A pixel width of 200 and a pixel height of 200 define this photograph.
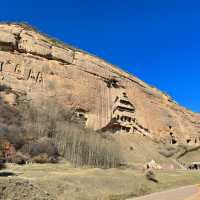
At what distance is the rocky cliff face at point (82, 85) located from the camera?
2394 inches

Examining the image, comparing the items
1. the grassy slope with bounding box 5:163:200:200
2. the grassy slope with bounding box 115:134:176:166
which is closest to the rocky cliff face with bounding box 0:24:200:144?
the grassy slope with bounding box 115:134:176:166

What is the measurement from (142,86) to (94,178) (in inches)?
2211

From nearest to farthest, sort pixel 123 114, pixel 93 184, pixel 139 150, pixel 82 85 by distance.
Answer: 1. pixel 93 184
2. pixel 139 150
3. pixel 82 85
4. pixel 123 114

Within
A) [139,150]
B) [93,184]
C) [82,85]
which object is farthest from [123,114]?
[93,184]

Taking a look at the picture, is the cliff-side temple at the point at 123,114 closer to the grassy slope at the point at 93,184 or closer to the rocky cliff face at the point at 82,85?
the rocky cliff face at the point at 82,85

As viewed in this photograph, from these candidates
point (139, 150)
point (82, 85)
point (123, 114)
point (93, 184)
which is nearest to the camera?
point (93, 184)

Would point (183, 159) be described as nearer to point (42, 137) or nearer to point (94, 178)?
point (42, 137)

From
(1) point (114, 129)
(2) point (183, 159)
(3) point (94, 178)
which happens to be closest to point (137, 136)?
(1) point (114, 129)

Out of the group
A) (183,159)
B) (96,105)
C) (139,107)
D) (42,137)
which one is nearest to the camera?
(42,137)

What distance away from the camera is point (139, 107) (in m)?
78.9

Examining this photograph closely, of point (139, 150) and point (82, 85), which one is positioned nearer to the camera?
point (139, 150)

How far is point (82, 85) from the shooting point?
68000 mm

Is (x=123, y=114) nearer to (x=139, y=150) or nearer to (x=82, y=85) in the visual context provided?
(x=139, y=150)

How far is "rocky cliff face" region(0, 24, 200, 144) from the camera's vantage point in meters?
60.8
